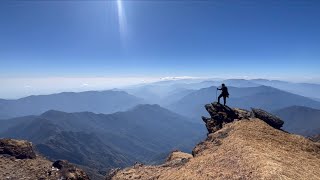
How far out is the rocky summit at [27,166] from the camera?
41.9 m

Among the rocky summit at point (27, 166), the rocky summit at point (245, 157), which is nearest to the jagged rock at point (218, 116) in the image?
the rocky summit at point (245, 157)

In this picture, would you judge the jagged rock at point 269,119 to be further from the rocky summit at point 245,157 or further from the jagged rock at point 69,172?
the jagged rock at point 69,172

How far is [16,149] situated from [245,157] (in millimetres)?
39930

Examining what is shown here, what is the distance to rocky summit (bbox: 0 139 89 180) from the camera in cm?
4188

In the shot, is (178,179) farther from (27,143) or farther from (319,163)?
(27,143)

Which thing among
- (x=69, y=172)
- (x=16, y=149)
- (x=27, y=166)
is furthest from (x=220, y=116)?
(x=16, y=149)

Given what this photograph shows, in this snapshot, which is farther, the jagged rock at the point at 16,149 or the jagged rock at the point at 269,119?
the jagged rock at the point at 269,119

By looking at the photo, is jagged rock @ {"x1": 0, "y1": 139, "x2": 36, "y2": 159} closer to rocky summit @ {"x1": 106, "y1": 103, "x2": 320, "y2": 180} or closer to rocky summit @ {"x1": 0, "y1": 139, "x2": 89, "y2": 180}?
rocky summit @ {"x1": 0, "y1": 139, "x2": 89, "y2": 180}

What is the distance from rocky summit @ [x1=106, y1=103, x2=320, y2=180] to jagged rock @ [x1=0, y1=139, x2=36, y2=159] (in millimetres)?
16736

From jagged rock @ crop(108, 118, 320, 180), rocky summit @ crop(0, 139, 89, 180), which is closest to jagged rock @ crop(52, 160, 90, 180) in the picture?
Answer: rocky summit @ crop(0, 139, 89, 180)

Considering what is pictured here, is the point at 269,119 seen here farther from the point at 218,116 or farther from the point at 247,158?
the point at 247,158

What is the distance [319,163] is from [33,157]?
145 feet

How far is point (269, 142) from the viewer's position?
34.4 meters

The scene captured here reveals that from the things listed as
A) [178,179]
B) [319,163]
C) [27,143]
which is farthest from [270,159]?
[27,143]
